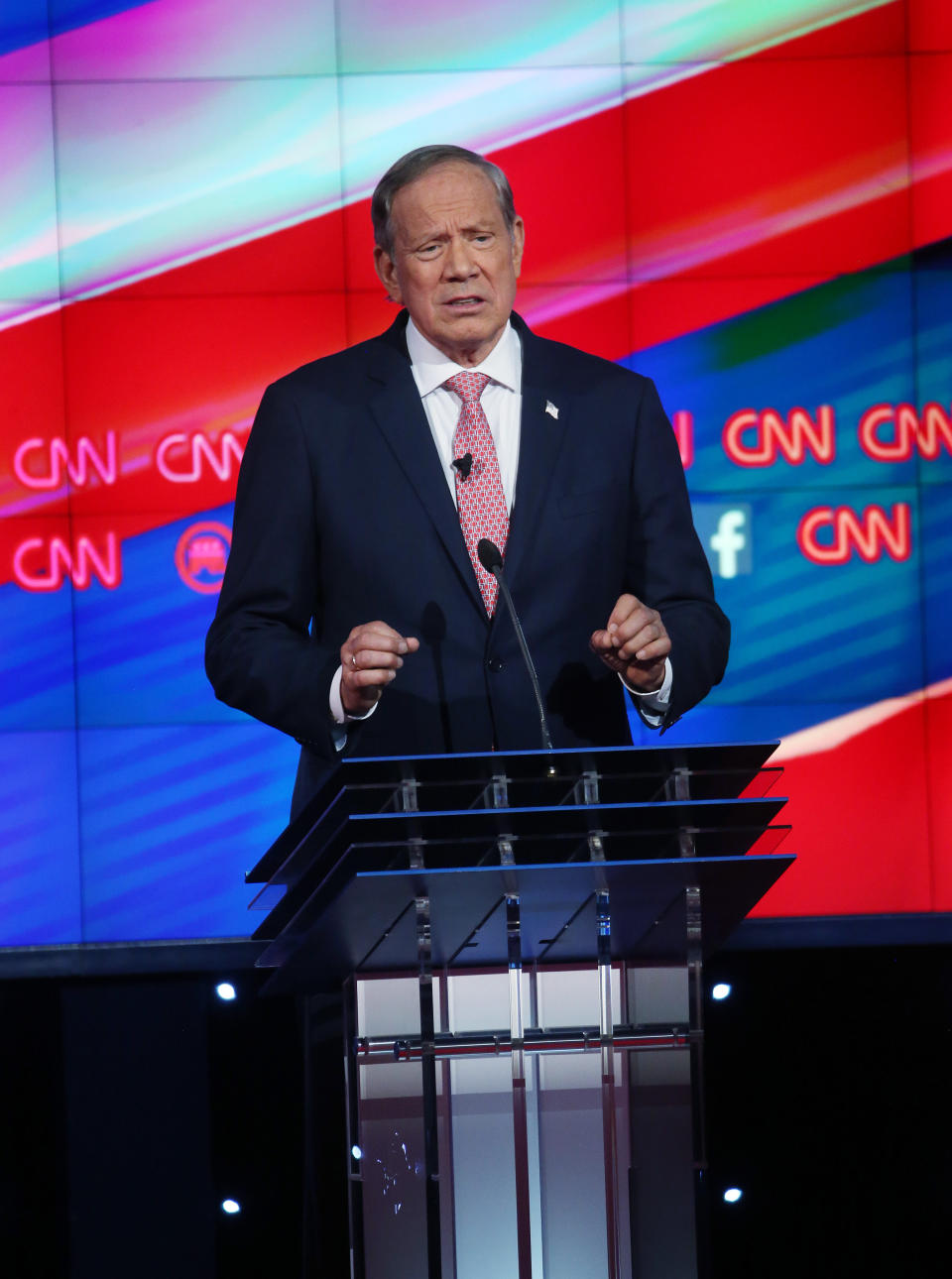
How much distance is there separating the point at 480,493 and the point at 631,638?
48 cm

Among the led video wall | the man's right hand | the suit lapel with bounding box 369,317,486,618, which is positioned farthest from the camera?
the led video wall

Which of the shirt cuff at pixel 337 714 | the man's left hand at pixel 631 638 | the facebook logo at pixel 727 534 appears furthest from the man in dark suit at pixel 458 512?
the facebook logo at pixel 727 534

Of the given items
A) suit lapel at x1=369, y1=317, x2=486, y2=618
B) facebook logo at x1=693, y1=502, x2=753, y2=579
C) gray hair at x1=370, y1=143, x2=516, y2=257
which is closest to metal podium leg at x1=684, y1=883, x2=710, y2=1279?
suit lapel at x1=369, y1=317, x2=486, y2=618

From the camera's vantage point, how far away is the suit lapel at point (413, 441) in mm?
1947

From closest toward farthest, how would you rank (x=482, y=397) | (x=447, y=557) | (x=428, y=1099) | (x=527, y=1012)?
(x=428, y=1099)
(x=527, y=1012)
(x=447, y=557)
(x=482, y=397)

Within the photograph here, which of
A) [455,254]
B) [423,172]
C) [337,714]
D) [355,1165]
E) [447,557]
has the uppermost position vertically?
[423,172]

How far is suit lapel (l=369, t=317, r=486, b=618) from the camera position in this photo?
1.95m

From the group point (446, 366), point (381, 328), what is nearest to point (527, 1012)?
point (446, 366)

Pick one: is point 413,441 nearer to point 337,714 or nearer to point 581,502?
point 581,502

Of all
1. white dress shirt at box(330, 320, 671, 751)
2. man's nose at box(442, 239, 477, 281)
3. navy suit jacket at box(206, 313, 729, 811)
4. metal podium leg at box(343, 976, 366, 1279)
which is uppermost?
man's nose at box(442, 239, 477, 281)

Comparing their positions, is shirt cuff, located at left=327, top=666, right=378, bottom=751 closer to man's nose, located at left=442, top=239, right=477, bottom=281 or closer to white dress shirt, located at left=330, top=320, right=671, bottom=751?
white dress shirt, located at left=330, top=320, right=671, bottom=751

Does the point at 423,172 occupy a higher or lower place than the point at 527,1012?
higher

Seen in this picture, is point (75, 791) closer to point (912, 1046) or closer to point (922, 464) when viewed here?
point (922, 464)

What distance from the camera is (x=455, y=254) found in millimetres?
2010
